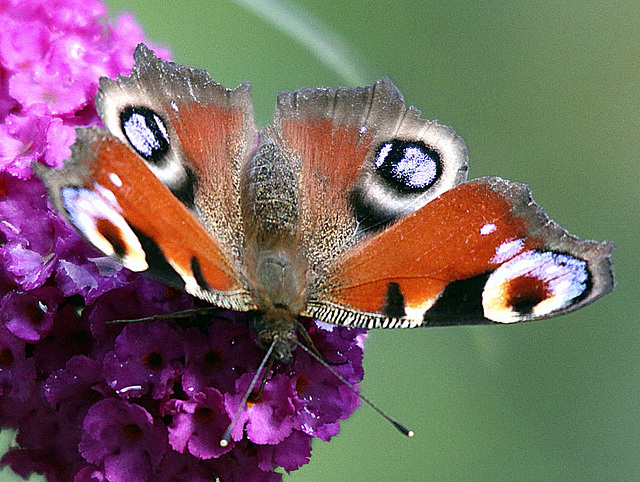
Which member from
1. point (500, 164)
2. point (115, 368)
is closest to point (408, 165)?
point (115, 368)

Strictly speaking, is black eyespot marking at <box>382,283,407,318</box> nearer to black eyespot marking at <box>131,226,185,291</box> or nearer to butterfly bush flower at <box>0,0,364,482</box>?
butterfly bush flower at <box>0,0,364,482</box>

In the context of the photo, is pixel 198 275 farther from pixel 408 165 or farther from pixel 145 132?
pixel 408 165

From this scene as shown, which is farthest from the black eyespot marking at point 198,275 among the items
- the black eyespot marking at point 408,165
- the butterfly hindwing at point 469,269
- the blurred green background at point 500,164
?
the blurred green background at point 500,164

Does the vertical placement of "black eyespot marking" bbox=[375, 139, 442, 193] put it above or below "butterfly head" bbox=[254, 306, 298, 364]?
above

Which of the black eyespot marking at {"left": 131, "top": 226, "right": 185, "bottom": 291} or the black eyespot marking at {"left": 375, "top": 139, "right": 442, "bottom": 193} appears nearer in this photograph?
the black eyespot marking at {"left": 131, "top": 226, "right": 185, "bottom": 291}

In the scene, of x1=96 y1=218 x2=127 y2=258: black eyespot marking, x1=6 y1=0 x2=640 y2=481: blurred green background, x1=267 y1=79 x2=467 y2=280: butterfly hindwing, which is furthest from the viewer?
x1=6 y1=0 x2=640 y2=481: blurred green background

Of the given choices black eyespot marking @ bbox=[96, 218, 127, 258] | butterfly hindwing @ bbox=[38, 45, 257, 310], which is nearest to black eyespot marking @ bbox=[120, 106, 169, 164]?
butterfly hindwing @ bbox=[38, 45, 257, 310]

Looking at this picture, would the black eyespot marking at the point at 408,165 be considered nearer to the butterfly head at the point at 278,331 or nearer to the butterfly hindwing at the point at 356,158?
the butterfly hindwing at the point at 356,158
